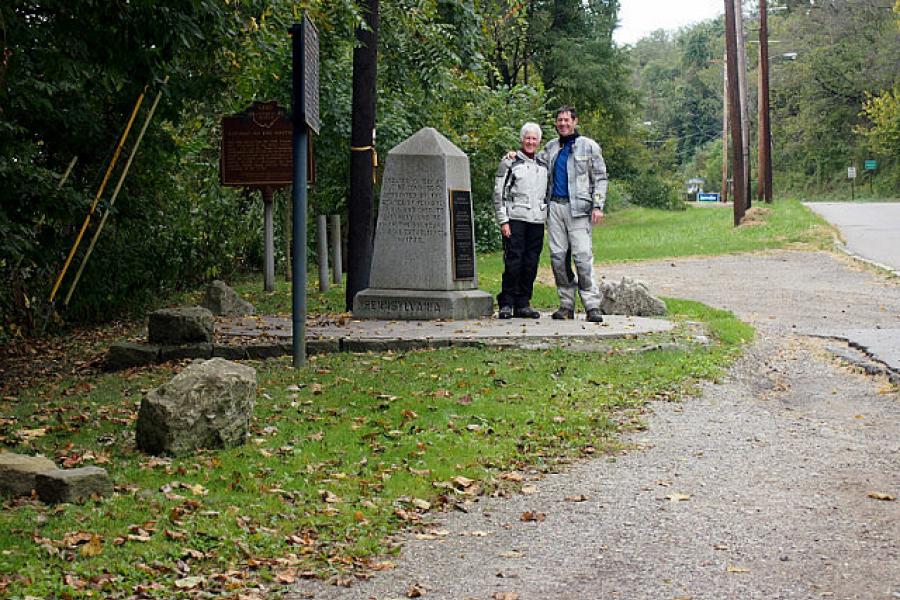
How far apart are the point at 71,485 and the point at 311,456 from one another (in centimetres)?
164

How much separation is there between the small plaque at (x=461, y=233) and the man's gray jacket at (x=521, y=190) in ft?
1.43

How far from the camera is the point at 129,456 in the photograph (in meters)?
7.52

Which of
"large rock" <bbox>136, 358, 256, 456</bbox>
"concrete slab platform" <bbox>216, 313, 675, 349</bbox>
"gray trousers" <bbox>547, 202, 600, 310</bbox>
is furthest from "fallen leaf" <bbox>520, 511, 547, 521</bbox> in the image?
"gray trousers" <bbox>547, 202, 600, 310</bbox>

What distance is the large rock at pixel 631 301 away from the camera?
15.3 metres

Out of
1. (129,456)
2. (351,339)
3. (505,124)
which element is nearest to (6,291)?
(351,339)

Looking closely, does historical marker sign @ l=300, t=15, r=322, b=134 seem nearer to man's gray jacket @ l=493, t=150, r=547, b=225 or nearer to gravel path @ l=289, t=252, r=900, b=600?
man's gray jacket @ l=493, t=150, r=547, b=225

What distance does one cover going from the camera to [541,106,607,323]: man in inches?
527

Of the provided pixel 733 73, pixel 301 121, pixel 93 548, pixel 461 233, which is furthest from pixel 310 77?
pixel 733 73

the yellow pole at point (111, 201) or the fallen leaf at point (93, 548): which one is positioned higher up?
the yellow pole at point (111, 201)

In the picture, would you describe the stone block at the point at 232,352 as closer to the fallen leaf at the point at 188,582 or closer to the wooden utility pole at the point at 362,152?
the wooden utility pole at the point at 362,152

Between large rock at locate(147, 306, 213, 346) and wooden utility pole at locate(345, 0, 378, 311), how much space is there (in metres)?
3.22

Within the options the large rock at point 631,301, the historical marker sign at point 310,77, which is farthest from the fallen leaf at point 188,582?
the large rock at point 631,301

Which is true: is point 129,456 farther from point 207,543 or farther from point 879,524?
point 879,524

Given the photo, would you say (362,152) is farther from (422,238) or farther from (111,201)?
(111,201)
